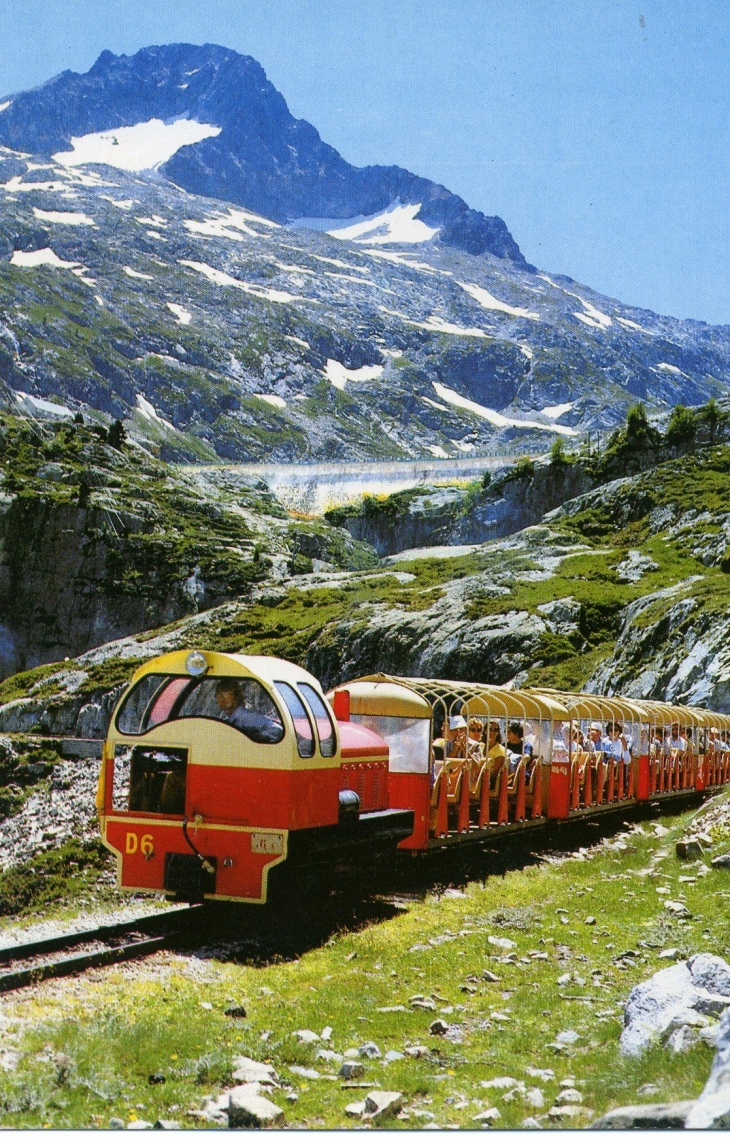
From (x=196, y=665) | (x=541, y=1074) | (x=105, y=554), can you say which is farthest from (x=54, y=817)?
(x=105, y=554)

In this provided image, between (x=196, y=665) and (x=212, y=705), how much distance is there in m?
0.52

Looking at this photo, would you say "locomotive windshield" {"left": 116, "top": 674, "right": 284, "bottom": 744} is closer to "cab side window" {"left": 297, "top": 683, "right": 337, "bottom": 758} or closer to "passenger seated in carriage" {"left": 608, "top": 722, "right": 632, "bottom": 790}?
"cab side window" {"left": 297, "top": 683, "right": 337, "bottom": 758}

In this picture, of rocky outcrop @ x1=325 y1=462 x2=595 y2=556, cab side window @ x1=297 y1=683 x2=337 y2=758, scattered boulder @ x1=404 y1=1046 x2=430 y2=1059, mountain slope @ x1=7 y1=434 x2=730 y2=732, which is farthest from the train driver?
rocky outcrop @ x1=325 y1=462 x2=595 y2=556

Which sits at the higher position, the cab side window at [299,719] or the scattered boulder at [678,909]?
the cab side window at [299,719]

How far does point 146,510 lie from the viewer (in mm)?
116000

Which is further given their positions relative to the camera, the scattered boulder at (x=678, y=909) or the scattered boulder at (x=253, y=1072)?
the scattered boulder at (x=678, y=909)

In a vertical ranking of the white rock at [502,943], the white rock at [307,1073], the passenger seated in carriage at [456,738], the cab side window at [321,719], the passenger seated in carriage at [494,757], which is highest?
the cab side window at [321,719]

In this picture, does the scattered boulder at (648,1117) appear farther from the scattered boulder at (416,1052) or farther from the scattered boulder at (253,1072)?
the scattered boulder at (253,1072)

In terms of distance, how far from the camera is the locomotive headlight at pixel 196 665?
12875 mm

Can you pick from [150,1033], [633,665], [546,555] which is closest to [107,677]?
[546,555]

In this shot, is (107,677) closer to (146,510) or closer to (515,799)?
(146,510)

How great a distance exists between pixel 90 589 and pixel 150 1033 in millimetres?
104238

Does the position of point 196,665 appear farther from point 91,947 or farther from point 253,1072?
point 253,1072

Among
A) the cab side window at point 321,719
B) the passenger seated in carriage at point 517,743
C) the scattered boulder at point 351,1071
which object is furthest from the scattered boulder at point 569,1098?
the passenger seated in carriage at point 517,743
